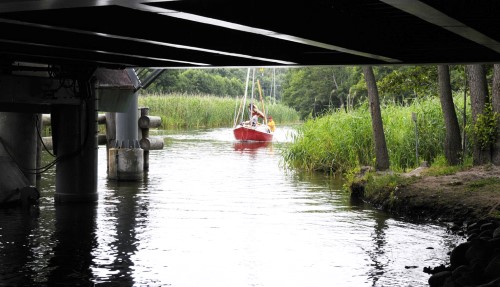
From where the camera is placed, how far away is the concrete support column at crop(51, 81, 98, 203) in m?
18.6

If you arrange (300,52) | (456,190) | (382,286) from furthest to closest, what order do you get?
(456,190), (300,52), (382,286)

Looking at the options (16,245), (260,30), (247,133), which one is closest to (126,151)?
(16,245)

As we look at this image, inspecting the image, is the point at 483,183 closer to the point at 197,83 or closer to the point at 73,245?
the point at 73,245

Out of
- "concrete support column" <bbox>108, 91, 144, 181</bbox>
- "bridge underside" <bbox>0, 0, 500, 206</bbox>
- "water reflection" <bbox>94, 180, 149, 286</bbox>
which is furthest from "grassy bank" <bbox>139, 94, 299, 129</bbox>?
"bridge underside" <bbox>0, 0, 500, 206</bbox>

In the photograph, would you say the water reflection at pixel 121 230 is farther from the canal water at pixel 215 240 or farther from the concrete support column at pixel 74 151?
the concrete support column at pixel 74 151

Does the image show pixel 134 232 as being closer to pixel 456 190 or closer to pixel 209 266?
pixel 209 266

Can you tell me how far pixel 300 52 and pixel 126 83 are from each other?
25.7ft

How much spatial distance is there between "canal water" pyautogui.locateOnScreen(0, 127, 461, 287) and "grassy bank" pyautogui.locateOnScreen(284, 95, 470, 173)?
7.46 feet

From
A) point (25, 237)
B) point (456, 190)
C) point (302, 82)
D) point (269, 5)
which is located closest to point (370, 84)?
point (456, 190)

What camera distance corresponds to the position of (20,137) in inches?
755

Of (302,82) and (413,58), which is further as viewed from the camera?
(302,82)

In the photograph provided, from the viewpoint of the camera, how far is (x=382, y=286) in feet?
36.6

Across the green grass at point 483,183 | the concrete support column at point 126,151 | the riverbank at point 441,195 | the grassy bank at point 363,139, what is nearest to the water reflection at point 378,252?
A: the riverbank at point 441,195

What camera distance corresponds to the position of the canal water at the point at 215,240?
11.7 m
